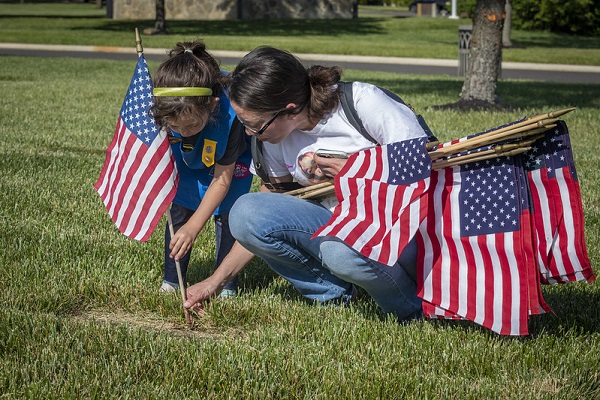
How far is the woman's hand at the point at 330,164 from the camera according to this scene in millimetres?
3535

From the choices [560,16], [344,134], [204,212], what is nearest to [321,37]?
[560,16]

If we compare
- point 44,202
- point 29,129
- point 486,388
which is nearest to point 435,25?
point 29,129

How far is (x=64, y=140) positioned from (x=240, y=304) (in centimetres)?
514

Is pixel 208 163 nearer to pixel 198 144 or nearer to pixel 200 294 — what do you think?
pixel 198 144

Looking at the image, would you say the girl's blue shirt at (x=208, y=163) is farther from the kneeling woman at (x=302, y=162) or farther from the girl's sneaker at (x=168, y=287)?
the girl's sneaker at (x=168, y=287)

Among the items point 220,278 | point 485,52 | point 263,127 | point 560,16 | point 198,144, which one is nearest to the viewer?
point 263,127

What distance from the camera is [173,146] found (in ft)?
13.4

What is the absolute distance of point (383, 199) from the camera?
334 centimetres

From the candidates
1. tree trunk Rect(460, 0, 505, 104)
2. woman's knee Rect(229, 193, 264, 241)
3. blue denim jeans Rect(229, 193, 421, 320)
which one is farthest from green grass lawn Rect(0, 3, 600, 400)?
tree trunk Rect(460, 0, 505, 104)

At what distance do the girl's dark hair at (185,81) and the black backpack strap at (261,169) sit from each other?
0.83ft

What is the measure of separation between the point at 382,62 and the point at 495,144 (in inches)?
757

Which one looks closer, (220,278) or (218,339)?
(218,339)

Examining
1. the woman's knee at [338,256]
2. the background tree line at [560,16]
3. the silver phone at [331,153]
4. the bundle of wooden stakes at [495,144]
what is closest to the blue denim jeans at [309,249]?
the woman's knee at [338,256]

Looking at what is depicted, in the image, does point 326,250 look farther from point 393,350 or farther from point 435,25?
point 435,25
